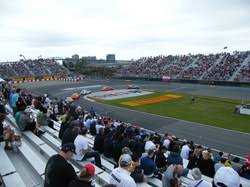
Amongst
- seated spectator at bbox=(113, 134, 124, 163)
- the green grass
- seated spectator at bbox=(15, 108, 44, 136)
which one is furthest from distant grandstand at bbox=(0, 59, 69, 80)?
seated spectator at bbox=(113, 134, 124, 163)

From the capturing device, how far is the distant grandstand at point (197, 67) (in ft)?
180

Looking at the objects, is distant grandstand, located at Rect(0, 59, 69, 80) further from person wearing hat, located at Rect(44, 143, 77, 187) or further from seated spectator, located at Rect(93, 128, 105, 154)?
person wearing hat, located at Rect(44, 143, 77, 187)

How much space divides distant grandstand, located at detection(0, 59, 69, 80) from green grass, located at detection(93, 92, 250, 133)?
53551 mm

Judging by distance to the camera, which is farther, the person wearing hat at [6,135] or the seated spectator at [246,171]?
the seated spectator at [246,171]

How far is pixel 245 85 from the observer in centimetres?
4922

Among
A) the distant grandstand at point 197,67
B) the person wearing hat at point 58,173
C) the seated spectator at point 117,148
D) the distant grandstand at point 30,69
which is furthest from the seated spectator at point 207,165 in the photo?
the distant grandstand at point 30,69

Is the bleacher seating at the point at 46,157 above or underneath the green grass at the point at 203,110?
above

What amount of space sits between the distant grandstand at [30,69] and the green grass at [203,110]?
5355cm

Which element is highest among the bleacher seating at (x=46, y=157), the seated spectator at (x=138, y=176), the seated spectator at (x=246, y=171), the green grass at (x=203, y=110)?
the seated spectator at (x=138, y=176)

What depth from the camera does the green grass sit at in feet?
82.1

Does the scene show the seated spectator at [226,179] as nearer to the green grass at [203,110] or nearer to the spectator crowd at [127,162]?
the spectator crowd at [127,162]

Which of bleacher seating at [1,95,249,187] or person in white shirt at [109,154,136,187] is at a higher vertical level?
person in white shirt at [109,154,136,187]

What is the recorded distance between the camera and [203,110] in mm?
31453

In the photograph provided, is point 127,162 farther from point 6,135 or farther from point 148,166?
point 6,135
